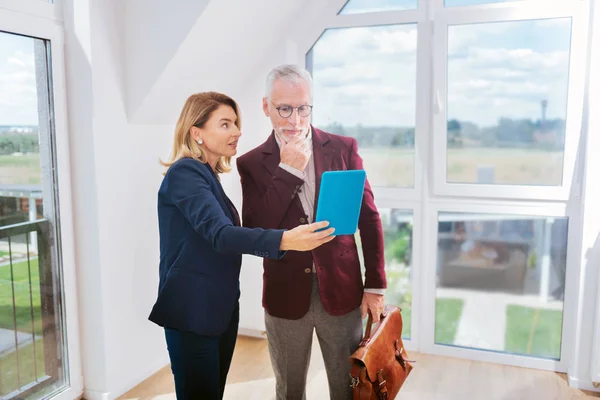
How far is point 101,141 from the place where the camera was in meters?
2.33

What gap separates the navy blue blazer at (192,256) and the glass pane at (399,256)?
1685mm

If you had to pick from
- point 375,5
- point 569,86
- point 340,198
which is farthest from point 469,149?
point 340,198

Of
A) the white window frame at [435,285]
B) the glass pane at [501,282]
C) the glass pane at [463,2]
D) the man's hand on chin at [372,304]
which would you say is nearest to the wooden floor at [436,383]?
the white window frame at [435,285]

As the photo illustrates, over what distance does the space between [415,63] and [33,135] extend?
195 centimetres

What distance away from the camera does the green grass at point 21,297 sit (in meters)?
2.18

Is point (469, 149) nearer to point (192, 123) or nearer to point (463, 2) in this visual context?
point (463, 2)

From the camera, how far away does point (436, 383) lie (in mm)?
2717

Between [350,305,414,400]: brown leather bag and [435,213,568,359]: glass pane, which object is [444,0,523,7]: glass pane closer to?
[435,213,568,359]: glass pane

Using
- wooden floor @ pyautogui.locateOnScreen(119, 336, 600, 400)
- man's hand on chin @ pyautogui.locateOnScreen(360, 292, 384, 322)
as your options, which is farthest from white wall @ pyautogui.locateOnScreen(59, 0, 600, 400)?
man's hand on chin @ pyautogui.locateOnScreen(360, 292, 384, 322)

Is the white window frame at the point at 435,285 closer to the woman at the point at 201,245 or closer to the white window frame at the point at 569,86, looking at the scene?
the white window frame at the point at 569,86

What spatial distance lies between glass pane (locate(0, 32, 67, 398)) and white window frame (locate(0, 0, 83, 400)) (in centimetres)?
4

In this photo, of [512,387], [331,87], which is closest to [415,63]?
[331,87]

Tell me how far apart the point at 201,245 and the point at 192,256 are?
0.13 ft

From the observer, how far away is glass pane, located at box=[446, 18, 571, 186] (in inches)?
108
